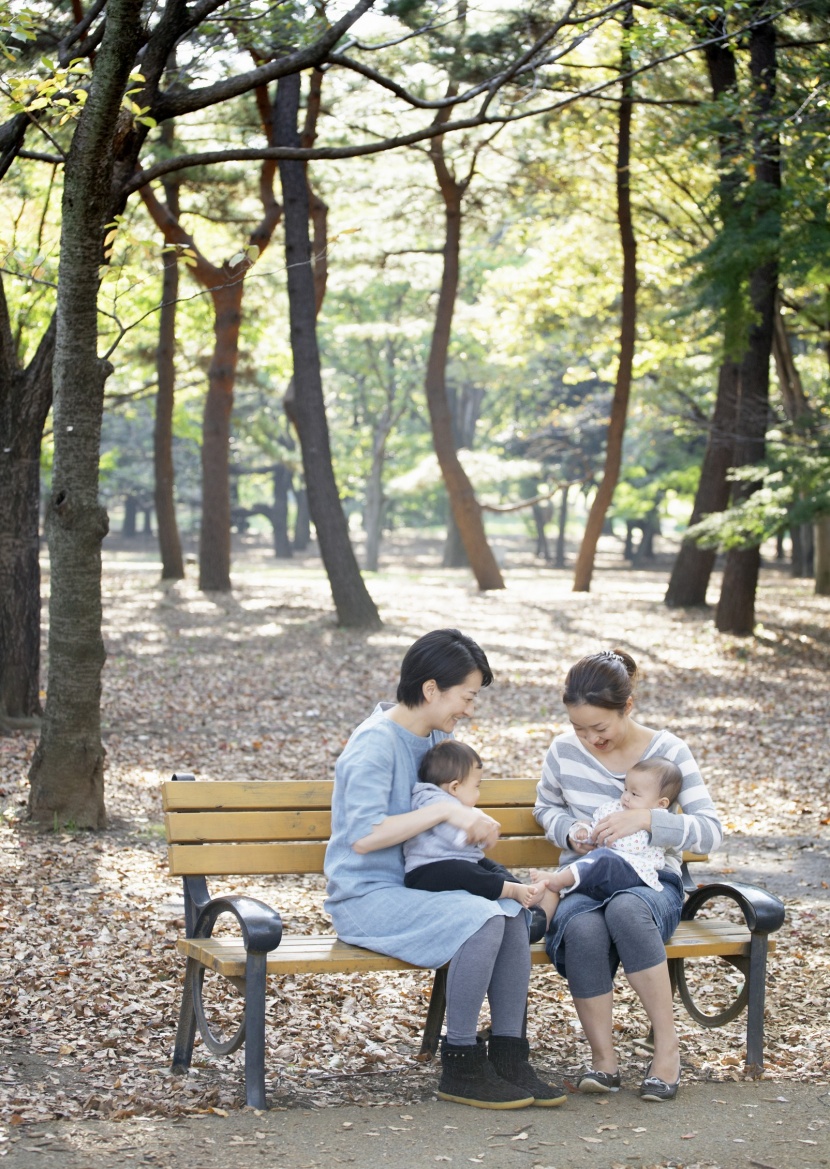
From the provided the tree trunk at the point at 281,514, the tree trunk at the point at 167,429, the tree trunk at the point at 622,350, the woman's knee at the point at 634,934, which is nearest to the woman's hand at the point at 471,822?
the woman's knee at the point at 634,934

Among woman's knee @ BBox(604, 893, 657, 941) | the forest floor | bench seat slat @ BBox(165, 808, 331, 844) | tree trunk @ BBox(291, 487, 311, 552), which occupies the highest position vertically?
tree trunk @ BBox(291, 487, 311, 552)

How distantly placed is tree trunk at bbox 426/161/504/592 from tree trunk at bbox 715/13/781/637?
19.9ft

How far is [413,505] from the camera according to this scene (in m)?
59.7

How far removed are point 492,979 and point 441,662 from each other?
3.28 feet

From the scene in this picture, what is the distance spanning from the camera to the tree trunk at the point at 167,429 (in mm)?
22328

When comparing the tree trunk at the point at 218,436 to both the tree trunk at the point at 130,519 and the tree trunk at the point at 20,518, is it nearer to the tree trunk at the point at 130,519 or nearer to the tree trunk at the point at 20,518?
the tree trunk at the point at 20,518

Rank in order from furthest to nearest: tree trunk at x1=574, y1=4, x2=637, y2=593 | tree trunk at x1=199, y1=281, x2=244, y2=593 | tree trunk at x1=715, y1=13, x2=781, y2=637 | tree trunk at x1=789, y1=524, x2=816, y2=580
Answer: tree trunk at x1=789, y1=524, x2=816, y2=580, tree trunk at x1=199, y1=281, x2=244, y2=593, tree trunk at x1=574, y1=4, x2=637, y2=593, tree trunk at x1=715, y1=13, x2=781, y2=637

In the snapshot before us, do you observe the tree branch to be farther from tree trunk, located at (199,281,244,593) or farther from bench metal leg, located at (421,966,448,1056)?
tree trunk, located at (199,281,244,593)

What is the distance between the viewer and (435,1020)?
452cm

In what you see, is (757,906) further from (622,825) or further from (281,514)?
(281,514)

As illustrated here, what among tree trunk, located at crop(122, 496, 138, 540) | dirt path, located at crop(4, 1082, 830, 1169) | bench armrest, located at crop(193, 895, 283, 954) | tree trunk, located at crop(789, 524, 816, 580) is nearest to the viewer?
dirt path, located at crop(4, 1082, 830, 1169)

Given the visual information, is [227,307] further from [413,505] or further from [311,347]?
[413,505]

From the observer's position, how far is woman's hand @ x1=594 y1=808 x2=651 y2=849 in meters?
4.32

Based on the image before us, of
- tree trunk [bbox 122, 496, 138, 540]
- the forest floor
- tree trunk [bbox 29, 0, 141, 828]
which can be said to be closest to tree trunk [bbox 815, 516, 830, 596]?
the forest floor
